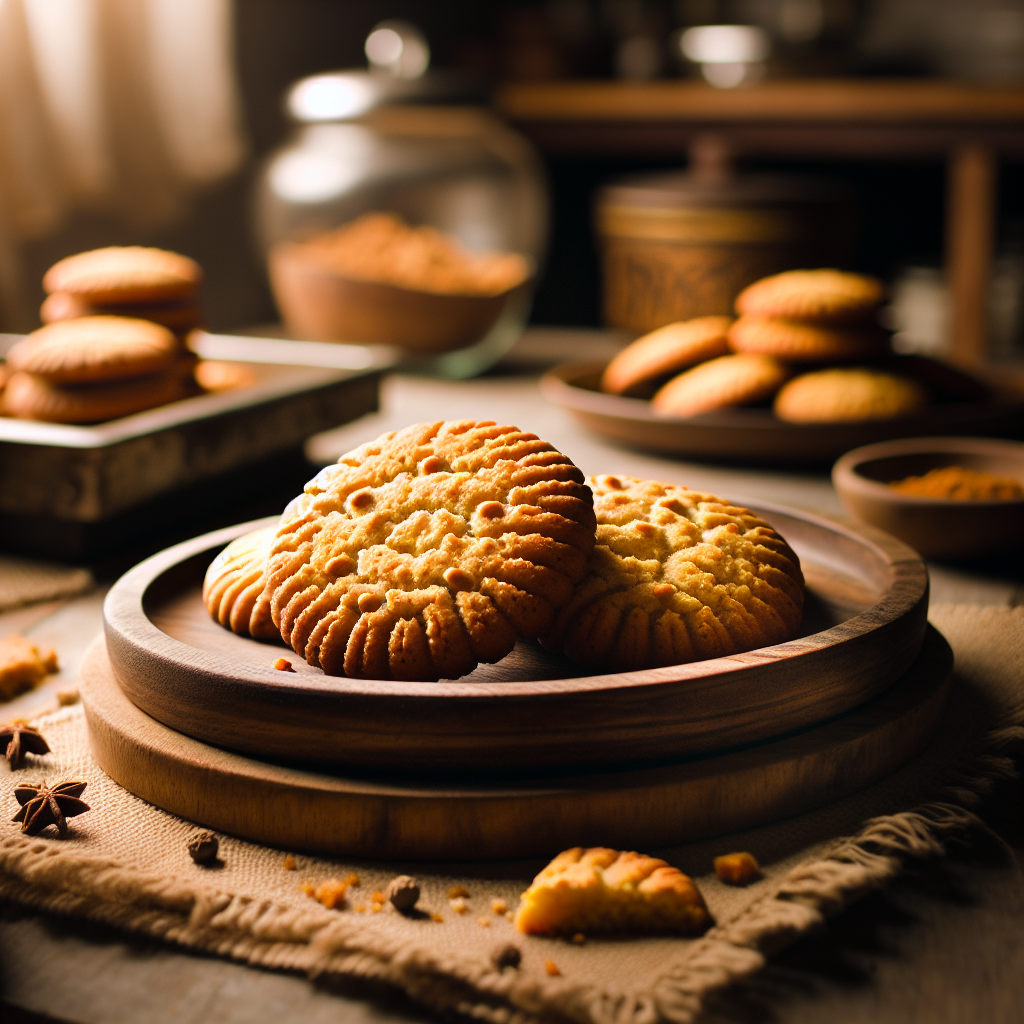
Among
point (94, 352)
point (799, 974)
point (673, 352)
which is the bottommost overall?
point (799, 974)

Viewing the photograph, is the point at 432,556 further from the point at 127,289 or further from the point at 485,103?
the point at 485,103

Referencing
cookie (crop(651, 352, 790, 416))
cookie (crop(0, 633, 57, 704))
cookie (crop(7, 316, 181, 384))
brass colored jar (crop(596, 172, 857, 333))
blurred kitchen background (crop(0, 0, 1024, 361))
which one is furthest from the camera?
blurred kitchen background (crop(0, 0, 1024, 361))

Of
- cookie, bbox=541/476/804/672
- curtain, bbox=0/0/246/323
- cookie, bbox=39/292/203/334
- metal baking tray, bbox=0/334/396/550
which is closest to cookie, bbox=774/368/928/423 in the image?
metal baking tray, bbox=0/334/396/550

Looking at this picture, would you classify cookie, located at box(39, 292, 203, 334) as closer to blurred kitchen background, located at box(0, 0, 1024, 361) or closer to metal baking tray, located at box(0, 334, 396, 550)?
metal baking tray, located at box(0, 334, 396, 550)

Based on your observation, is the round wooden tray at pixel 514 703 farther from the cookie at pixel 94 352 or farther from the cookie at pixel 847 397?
the cookie at pixel 847 397

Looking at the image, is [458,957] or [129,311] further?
[129,311]

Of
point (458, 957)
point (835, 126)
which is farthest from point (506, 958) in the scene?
point (835, 126)

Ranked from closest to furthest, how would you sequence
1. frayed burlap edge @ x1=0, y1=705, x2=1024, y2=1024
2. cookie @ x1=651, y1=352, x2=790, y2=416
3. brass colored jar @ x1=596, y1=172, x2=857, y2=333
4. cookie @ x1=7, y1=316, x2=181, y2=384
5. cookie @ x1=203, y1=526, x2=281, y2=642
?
frayed burlap edge @ x1=0, y1=705, x2=1024, y2=1024, cookie @ x1=203, y1=526, x2=281, y2=642, cookie @ x1=7, y1=316, x2=181, y2=384, cookie @ x1=651, y1=352, x2=790, y2=416, brass colored jar @ x1=596, y1=172, x2=857, y2=333
